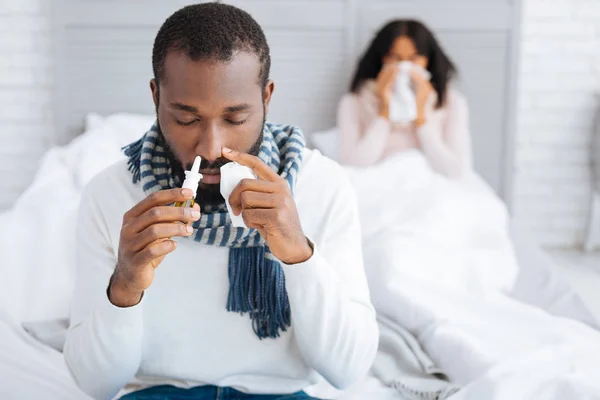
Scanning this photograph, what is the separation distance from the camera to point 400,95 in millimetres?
2570

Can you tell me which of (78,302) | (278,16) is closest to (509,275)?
(78,302)

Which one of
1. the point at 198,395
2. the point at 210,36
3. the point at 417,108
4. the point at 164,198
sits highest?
the point at 210,36

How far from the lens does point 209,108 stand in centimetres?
97

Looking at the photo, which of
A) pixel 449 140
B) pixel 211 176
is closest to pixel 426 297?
pixel 211 176

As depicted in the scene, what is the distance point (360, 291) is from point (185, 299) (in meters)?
0.26

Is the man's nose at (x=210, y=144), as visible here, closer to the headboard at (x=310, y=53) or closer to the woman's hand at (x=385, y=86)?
the woman's hand at (x=385, y=86)

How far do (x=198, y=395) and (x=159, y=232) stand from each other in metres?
0.32

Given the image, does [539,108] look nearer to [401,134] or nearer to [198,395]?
[401,134]

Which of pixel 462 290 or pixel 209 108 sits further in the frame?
pixel 462 290

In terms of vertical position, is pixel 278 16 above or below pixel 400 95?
above

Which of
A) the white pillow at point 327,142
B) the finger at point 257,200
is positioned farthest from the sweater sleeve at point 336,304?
the white pillow at point 327,142

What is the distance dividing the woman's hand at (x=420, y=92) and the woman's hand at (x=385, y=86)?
0.07 m

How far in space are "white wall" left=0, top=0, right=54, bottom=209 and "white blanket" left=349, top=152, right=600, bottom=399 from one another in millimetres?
1474

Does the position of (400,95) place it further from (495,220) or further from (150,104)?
(150,104)
